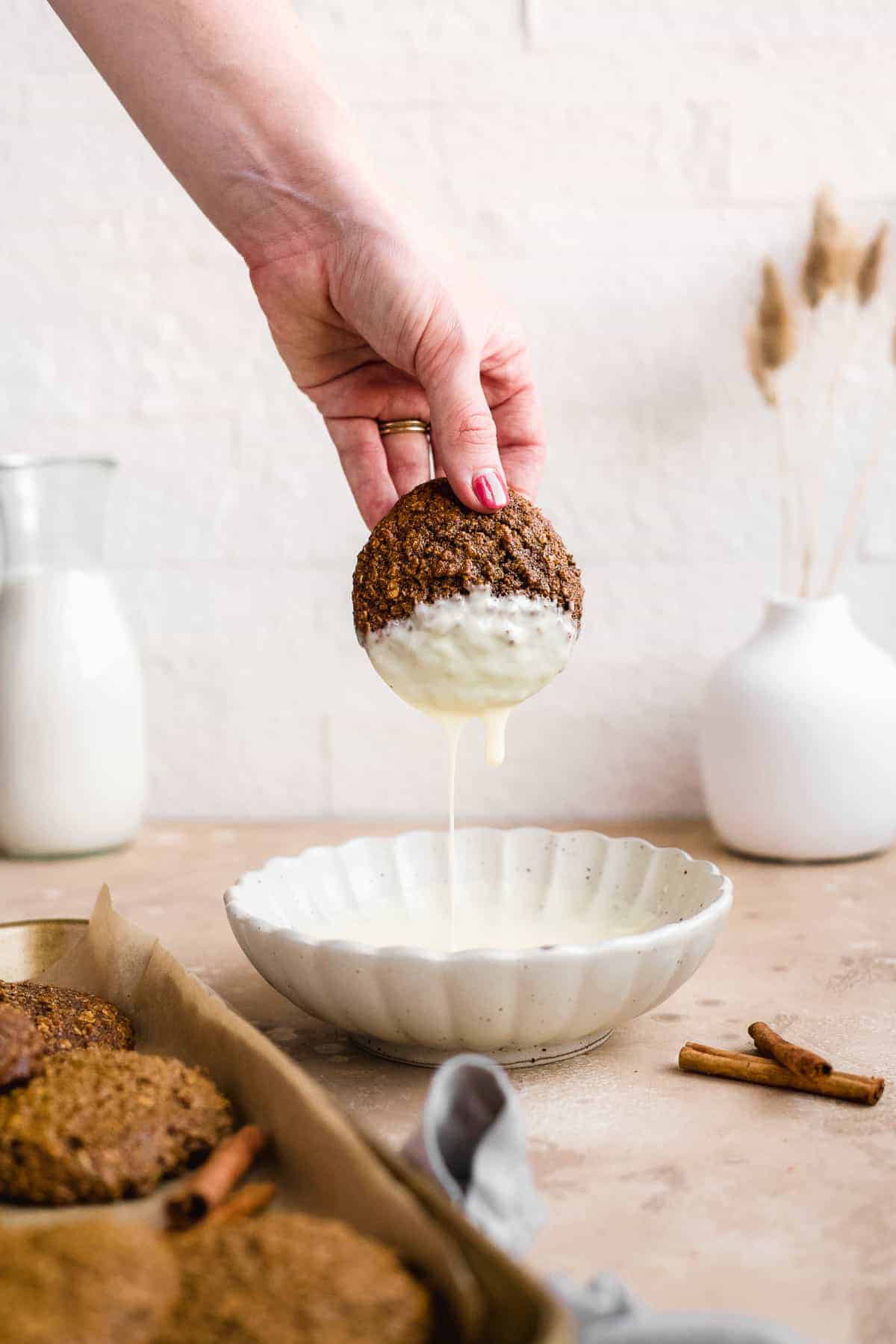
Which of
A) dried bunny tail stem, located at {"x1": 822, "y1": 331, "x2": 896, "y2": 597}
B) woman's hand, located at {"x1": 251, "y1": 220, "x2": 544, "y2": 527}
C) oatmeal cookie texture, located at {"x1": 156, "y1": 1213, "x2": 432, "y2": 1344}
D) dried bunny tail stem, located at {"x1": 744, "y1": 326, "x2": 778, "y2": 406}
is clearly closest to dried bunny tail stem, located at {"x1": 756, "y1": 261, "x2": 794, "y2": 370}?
dried bunny tail stem, located at {"x1": 744, "y1": 326, "x2": 778, "y2": 406}

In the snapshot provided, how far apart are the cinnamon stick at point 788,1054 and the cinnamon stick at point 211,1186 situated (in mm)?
389

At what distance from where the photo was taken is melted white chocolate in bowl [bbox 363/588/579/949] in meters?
1.05

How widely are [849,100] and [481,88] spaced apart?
49 centimetres

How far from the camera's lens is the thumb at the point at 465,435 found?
1077 mm

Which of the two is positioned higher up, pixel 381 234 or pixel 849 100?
pixel 849 100

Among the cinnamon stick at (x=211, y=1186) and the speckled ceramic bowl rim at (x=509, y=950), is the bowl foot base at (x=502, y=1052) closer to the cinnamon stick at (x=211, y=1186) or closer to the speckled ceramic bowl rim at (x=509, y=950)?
the speckled ceramic bowl rim at (x=509, y=950)

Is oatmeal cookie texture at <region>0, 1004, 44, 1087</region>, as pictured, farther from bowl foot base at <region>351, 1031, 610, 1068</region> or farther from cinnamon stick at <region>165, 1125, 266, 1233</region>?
bowl foot base at <region>351, 1031, 610, 1068</region>

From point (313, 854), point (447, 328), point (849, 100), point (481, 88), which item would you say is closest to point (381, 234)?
point (447, 328)

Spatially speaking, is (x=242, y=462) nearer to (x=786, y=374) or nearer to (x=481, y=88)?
(x=481, y=88)

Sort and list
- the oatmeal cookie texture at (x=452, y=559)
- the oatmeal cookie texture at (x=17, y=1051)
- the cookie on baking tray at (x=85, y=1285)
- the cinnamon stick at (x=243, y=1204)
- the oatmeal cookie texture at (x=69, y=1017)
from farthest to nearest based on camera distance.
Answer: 1. the oatmeal cookie texture at (x=452, y=559)
2. the oatmeal cookie texture at (x=69, y=1017)
3. the oatmeal cookie texture at (x=17, y=1051)
4. the cinnamon stick at (x=243, y=1204)
5. the cookie on baking tray at (x=85, y=1285)

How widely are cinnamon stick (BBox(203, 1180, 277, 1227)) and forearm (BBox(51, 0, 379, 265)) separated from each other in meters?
0.87

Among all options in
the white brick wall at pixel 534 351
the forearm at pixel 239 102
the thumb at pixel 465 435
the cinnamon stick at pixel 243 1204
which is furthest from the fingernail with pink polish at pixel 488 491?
the white brick wall at pixel 534 351

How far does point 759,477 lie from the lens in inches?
73.0

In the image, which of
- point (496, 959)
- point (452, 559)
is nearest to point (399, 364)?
point (452, 559)
